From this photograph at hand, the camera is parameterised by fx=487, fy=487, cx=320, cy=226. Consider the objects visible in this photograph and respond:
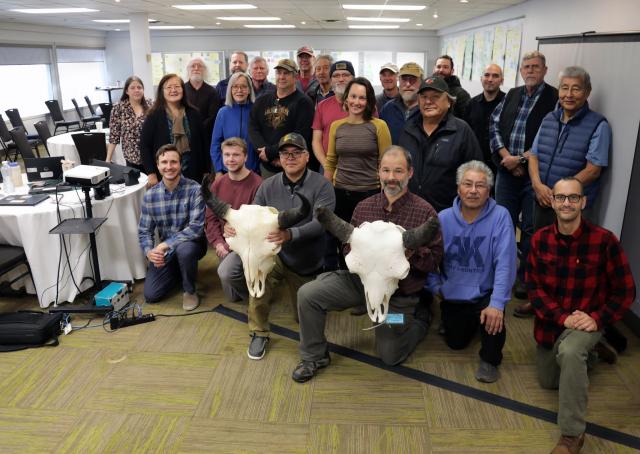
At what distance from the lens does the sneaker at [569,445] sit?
6.88 ft

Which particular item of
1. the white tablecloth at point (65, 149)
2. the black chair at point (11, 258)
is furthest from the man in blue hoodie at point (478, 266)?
the white tablecloth at point (65, 149)

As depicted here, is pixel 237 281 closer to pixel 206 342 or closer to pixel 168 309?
pixel 206 342

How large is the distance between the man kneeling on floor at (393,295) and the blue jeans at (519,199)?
1.32 m

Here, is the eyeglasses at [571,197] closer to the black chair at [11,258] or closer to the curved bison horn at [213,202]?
the curved bison horn at [213,202]

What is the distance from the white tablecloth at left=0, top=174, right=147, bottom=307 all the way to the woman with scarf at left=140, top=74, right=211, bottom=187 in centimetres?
31

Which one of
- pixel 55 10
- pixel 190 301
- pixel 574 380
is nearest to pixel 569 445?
pixel 574 380

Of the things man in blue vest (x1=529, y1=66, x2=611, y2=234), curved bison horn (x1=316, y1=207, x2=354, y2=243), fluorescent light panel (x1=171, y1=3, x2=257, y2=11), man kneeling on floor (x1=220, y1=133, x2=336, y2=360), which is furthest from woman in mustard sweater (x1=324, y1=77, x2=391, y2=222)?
fluorescent light panel (x1=171, y1=3, x2=257, y2=11)

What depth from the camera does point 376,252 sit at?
2.39 m

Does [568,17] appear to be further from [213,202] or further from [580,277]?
[213,202]

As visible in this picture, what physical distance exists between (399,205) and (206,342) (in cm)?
152

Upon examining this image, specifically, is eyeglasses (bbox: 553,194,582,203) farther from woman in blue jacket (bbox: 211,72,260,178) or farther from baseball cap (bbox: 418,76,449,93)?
woman in blue jacket (bbox: 211,72,260,178)

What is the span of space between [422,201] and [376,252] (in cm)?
51

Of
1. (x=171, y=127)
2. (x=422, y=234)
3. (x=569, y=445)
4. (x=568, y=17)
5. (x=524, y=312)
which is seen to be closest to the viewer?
(x=569, y=445)

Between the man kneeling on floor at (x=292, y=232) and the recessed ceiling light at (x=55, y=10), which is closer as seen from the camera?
the man kneeling on floor at (x=292, y=232)
